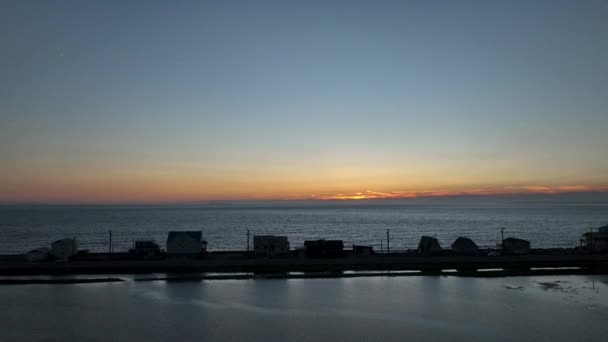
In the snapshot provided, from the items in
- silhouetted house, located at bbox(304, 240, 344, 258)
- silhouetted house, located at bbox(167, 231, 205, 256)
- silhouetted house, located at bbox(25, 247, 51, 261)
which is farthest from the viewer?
silhouetted house, located at bbox(304, 240, 344, 258)

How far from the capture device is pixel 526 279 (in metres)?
29.3

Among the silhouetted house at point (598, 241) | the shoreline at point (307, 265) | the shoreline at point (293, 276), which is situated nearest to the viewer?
the shoreline at point (293, 276)

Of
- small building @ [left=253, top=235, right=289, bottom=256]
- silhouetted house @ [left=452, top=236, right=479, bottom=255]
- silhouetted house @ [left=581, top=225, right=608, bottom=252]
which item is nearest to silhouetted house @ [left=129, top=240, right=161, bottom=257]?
small building @ [left=253, top=235, right=289, bottom=256]

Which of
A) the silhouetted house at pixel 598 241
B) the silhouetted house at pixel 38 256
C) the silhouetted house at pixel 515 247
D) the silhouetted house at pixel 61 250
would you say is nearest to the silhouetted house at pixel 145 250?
the silhouetted house at pixel 61 250

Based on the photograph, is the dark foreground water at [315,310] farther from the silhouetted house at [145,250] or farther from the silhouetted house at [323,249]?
the silhouetted house at [145,250]

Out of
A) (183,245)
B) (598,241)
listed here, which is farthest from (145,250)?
(598,241)

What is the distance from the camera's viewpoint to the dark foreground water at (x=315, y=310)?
715 inches

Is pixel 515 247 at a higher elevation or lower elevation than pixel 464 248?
higher

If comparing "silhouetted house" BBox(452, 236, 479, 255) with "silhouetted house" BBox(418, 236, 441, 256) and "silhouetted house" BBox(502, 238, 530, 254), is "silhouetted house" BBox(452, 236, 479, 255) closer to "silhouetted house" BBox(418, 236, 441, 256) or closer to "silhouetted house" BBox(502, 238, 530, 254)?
"silhouetted house" BBox(418, 236, 441, 256)

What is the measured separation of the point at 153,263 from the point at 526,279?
27.0 metres

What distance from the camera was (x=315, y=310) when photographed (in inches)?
854

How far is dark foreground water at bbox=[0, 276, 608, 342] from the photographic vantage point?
1817cm

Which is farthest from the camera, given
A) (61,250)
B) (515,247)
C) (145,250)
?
(515,247)

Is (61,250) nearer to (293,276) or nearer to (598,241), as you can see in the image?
(293,276)
